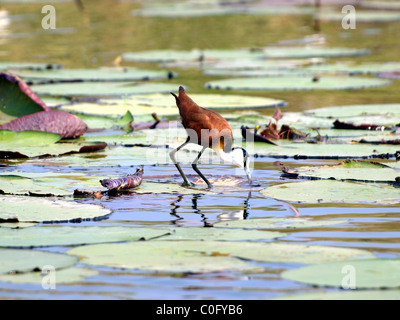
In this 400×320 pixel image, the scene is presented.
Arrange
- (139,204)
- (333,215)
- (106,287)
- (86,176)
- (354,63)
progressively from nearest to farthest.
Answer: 1. (106,287)
2. (333,215)
3. (139,204)
4. (86,176)
5. (354,63)

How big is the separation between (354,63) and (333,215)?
871cm

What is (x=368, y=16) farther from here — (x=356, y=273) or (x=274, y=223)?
(x=356, y=273)

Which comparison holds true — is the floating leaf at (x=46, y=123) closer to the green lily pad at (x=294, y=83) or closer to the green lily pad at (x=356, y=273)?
the green lily pad at (x=294, y=83)

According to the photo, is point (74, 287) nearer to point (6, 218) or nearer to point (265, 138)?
point (6, 218)

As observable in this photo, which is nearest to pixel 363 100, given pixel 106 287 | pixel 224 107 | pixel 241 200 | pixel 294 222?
pixel 224 107

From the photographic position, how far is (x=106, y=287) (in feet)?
11.9

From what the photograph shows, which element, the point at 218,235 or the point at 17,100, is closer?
the point at 218,235

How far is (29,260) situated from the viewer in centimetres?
386

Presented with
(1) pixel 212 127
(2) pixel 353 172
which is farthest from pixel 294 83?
(1) pixel 212 127

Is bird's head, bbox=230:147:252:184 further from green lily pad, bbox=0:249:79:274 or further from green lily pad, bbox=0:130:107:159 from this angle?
green lily pad, bbox=0:249:79:274

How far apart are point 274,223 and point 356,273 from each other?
44.5 inches

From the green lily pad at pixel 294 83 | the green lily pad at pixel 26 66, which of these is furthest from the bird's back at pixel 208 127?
the green lily pad at pixel 26 66

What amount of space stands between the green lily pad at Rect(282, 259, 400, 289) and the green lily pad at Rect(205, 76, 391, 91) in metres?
6.85

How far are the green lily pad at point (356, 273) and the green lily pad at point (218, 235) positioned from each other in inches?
24.1
